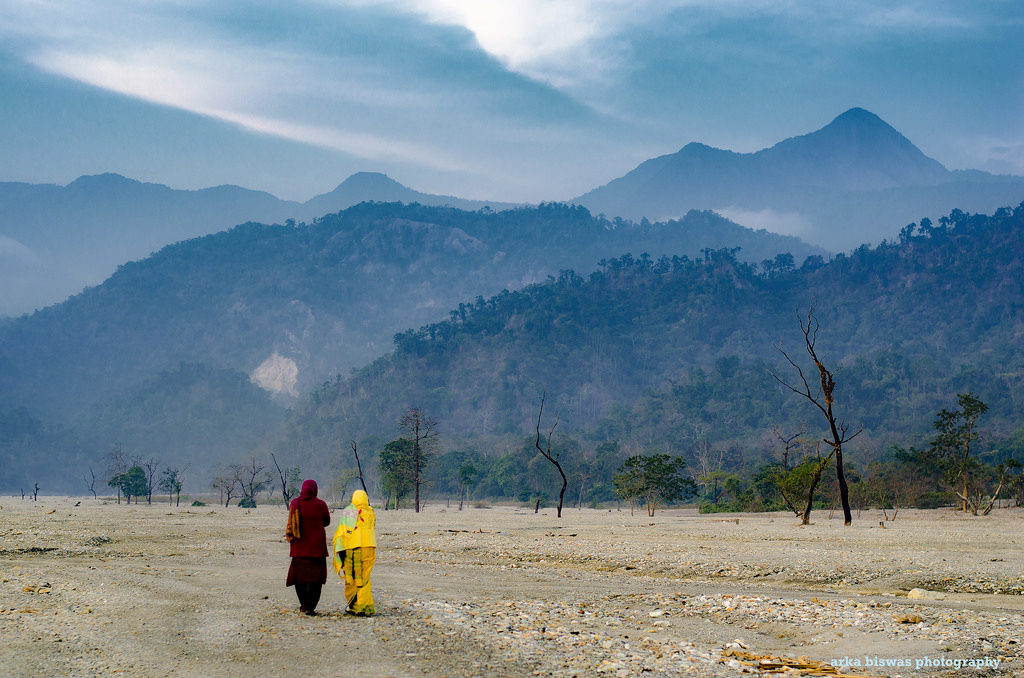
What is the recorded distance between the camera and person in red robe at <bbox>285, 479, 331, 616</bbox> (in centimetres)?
1217

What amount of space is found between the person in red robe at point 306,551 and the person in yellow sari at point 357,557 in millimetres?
294

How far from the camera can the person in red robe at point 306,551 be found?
39.9 ft

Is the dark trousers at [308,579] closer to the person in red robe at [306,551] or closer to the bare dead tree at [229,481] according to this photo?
the person in red robe at [306,551]

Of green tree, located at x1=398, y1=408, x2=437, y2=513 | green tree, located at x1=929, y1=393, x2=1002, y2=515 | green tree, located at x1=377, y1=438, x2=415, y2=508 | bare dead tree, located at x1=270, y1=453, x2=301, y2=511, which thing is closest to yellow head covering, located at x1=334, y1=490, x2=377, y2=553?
green tree, located at x1=929, y1=393, x2=1002, y2=515

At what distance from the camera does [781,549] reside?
23062mm

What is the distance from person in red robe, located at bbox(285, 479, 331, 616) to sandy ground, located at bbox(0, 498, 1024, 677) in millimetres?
387

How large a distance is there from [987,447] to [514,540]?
11222cm

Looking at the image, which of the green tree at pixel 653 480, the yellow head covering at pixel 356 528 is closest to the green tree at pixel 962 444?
the green tree at pixel 653 480

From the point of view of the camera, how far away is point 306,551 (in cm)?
1220

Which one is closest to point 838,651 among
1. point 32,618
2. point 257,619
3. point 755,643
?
point 755,643

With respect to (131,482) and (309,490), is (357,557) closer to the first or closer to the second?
(309,490)

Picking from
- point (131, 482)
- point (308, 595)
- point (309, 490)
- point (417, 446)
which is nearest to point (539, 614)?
point (308, 595)

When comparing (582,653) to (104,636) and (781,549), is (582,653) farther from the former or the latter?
(781,549)

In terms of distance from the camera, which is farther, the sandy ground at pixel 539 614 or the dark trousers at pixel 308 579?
the dark trousers at pixel 308 579
